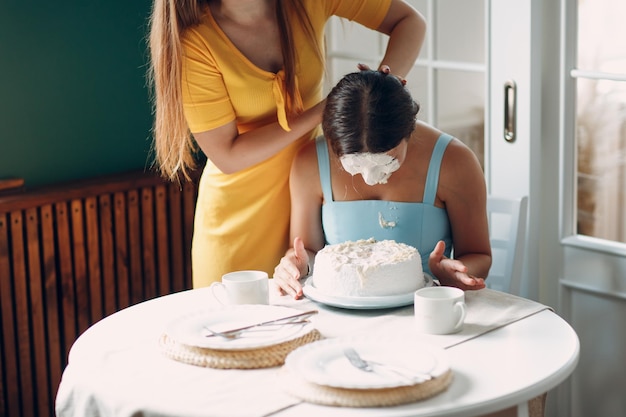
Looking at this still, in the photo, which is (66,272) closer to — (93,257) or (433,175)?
(93,257)

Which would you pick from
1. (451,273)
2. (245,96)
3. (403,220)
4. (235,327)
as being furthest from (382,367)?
(245,96)

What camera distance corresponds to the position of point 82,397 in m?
1.60

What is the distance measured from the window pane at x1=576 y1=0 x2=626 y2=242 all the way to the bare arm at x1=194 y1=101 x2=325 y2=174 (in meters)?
0.76

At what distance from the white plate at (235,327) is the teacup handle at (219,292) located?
0.34ft

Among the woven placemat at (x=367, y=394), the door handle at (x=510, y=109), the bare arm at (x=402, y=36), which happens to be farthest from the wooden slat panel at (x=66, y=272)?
the woven placemat at (x=367, y=394)

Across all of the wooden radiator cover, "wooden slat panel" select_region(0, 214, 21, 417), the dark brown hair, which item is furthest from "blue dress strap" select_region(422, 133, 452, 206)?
"wooden slat panel" select_region(0, 214, 21, 417)

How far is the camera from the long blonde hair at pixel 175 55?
2.15 metres

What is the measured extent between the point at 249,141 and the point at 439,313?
0.73m

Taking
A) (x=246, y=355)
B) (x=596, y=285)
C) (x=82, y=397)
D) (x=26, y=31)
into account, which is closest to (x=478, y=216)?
(x=596, y=285)

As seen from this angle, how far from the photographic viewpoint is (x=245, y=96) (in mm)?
2232

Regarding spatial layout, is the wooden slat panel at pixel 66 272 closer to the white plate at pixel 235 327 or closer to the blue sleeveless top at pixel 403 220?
the blue sleeveless top at pixel 403 220

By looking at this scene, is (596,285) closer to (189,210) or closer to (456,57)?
(456,57)

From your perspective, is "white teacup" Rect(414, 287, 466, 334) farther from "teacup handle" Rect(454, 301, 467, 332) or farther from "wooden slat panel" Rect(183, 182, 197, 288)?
"wooden slat panel" Rect(183, 182, 197, 288)

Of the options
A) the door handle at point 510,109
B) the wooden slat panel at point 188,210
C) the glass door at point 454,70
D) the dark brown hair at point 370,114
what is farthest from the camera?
the wooden slat panel at point 188,210
